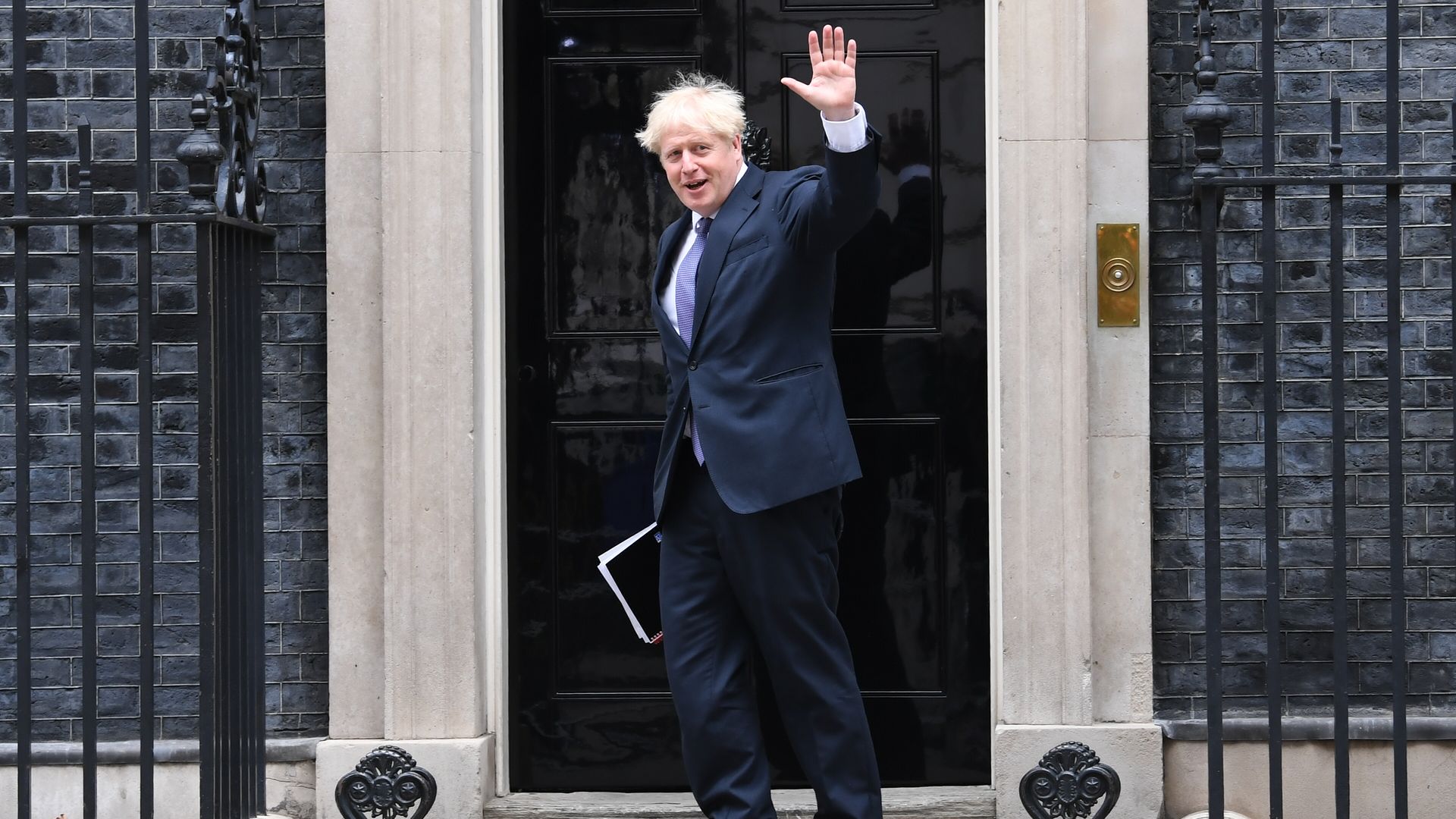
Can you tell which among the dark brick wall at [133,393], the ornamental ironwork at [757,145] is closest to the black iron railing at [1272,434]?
the ornamental ironwork at [757,145]

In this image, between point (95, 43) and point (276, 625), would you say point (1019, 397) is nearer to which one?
point (276, 625)

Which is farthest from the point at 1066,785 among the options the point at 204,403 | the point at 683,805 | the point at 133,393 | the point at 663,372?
the point at 133,393

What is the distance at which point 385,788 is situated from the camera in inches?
177

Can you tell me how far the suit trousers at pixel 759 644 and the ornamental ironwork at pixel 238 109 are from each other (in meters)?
1.58

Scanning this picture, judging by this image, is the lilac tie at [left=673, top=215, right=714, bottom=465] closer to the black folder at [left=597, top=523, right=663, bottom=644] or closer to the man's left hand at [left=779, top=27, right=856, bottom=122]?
the man's left hand at [left=779, top=27, right=856, bottom=122]

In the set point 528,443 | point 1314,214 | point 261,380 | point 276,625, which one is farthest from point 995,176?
point 276,625

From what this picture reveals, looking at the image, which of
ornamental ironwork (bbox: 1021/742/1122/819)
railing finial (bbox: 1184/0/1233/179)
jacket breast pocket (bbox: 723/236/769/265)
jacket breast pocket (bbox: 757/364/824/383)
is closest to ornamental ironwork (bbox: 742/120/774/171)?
jacket breast pocket (bbox: 723/236/769/265)

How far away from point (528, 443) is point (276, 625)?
0.96 meters

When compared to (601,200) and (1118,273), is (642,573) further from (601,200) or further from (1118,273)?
(1118,273)

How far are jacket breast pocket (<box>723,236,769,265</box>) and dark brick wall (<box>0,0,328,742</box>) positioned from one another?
1705 mm

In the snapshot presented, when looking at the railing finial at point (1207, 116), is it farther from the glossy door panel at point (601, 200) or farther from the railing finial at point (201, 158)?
the railing finial at point (201, 158)

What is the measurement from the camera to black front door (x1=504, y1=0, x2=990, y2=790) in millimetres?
4879

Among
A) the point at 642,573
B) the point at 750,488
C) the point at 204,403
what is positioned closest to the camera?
the point at 750,488

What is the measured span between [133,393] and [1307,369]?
3.61 metres
